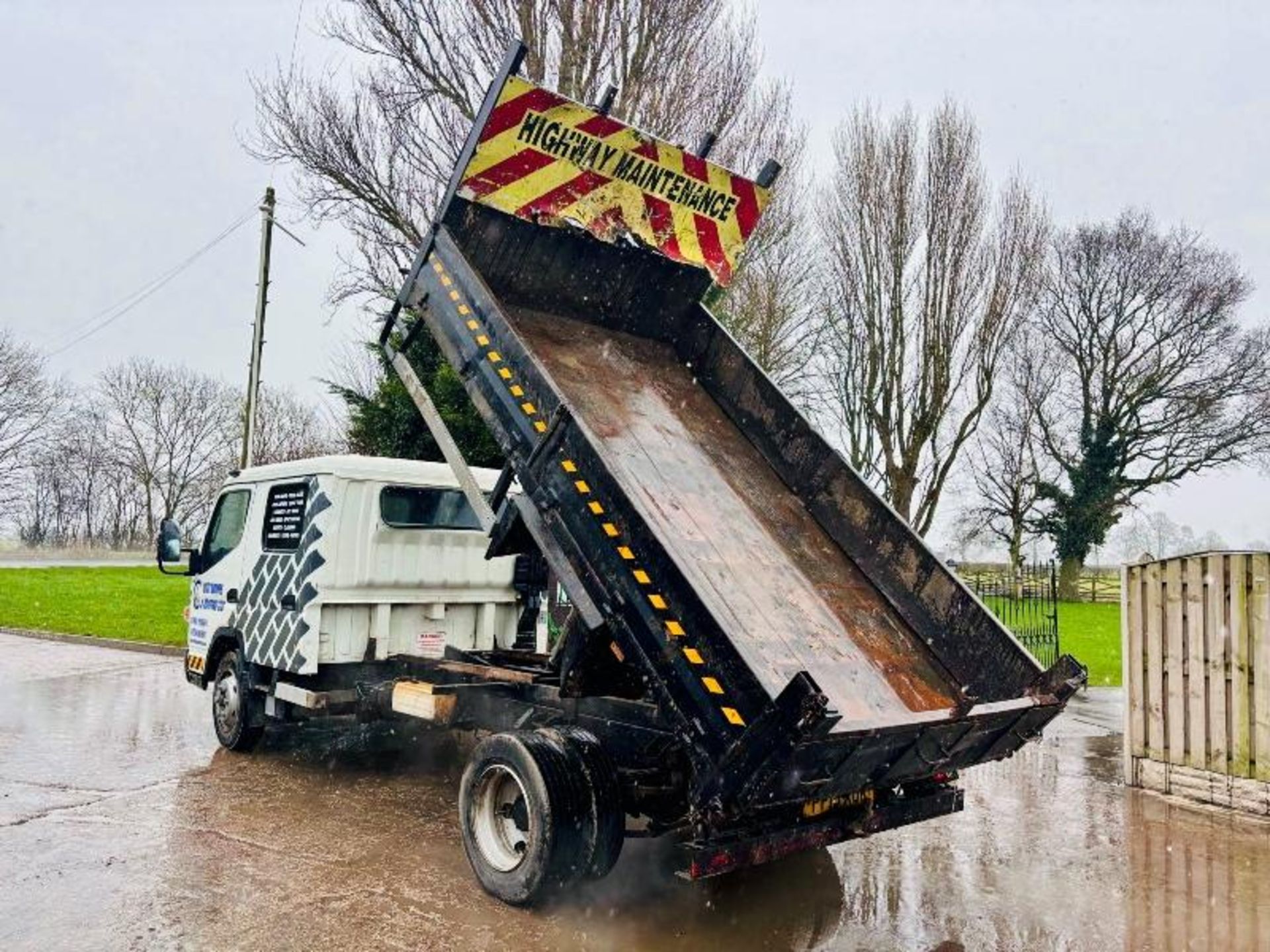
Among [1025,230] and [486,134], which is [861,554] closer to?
[486,134]

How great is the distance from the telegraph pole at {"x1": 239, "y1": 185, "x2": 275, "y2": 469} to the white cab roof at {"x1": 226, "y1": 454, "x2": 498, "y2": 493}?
31.4 feet

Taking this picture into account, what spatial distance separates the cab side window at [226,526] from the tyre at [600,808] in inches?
167

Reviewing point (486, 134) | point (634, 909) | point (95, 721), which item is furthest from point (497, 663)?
point (95, 721)

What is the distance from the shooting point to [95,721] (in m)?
8.80

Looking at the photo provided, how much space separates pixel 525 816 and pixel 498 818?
0.52ft

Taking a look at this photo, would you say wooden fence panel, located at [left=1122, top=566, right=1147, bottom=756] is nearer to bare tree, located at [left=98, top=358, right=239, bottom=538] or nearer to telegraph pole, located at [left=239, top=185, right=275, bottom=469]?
telegraph pole, located at [left=239, top=185, right=275, bottom=469]

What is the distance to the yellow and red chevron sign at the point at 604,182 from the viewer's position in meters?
5.23

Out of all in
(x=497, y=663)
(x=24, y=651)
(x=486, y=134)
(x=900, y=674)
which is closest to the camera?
(x=900, y=674)

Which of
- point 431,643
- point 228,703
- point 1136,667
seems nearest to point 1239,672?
point 1136,667

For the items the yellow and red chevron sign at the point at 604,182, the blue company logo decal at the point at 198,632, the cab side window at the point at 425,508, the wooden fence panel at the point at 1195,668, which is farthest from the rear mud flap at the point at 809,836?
the blue company logo decal at the point at 198,632

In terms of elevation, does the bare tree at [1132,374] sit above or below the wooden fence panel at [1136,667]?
above

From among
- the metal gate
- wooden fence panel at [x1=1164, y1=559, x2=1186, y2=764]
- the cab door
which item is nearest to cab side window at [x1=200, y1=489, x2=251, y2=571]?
the cab door

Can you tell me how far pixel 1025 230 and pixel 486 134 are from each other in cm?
1515

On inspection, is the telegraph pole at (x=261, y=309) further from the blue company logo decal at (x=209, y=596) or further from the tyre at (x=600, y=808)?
the tyre at (x=600, y=808)
